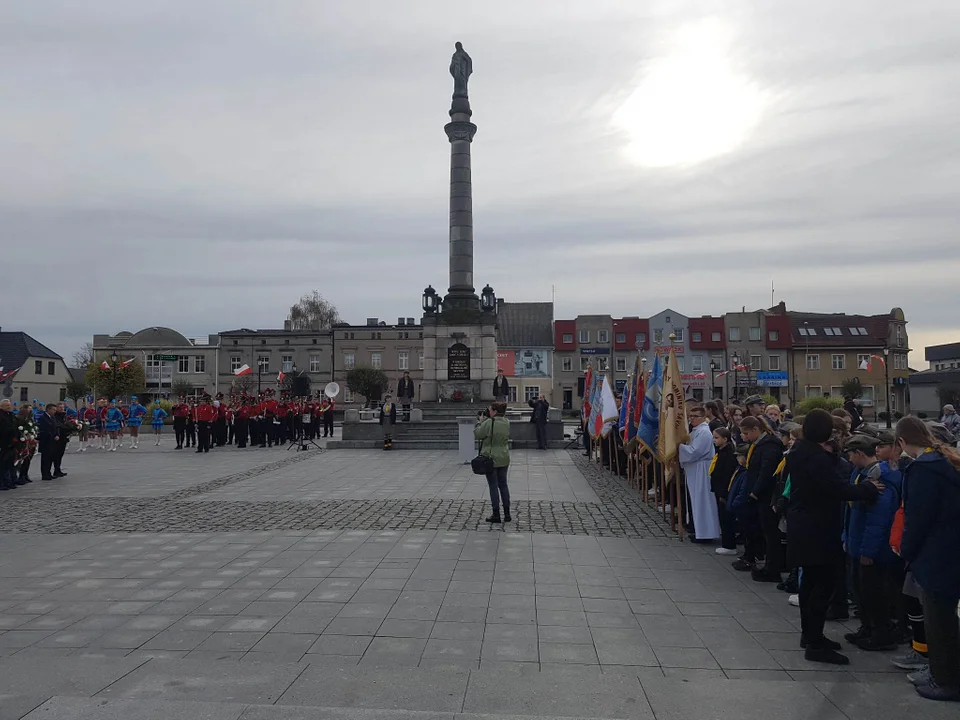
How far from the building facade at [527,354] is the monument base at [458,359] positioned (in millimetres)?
37230

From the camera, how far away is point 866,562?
18.8 ft

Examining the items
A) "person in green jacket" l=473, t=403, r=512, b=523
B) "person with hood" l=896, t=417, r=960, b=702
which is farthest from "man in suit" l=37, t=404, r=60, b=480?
"person with hood" l=896, t=417, r=960, b=702

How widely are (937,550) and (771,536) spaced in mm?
3136

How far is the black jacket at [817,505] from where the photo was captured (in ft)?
17.7

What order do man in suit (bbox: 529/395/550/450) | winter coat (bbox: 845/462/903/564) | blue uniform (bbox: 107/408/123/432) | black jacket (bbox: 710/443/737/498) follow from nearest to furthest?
1. winter coat (bbox: 845/462/903/564)
2. black jacket (bbox: 710/443/737/498)
3. man in suit (bbox: 529/395/550/450)
4. blue uniform (bbox: 107/408/123/432)

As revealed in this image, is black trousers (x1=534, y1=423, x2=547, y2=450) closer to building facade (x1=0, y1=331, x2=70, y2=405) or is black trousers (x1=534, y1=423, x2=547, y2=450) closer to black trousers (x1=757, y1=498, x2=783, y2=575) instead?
black trousers (x1=757, y1=498, x2=783, y2=575)

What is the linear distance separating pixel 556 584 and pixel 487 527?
3159mm

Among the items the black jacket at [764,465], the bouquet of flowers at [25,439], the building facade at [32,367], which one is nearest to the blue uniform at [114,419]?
the bouquet of flowers at [25,439]

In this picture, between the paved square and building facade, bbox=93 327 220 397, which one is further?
building facade, bbox=93 327 220 397

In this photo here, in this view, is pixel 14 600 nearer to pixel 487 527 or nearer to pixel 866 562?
pixel 487 527

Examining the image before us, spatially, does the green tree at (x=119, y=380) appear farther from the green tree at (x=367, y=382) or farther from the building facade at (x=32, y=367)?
the green tree at (x=367, y=382)

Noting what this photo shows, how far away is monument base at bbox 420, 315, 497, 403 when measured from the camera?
31969mm

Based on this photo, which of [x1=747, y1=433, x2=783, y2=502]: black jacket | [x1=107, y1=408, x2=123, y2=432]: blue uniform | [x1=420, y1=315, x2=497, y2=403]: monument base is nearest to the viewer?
[x1=747, y1=433, x2=783, y2=502]: black jacket

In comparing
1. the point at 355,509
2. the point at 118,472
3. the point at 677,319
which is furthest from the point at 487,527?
the point at 677,319
